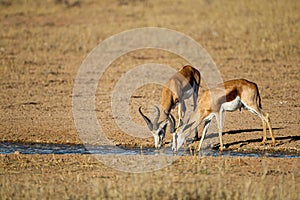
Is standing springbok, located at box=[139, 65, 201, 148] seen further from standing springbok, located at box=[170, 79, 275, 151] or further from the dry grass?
the dry grass

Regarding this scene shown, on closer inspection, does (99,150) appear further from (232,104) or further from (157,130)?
(232,104)

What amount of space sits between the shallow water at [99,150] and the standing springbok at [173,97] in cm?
37

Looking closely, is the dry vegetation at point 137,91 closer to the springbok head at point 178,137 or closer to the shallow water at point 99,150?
the shallow water at point 99,150

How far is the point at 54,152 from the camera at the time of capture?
11477 mm

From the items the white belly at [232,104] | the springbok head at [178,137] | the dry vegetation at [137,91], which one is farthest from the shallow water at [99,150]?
the white belly at [232,104]

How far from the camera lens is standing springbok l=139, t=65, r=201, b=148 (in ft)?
38.3

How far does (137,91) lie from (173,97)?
4293 millimetres

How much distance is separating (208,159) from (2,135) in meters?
4.43

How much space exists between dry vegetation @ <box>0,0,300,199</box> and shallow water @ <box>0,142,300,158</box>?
36 centimetres

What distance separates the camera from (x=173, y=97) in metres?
12.7

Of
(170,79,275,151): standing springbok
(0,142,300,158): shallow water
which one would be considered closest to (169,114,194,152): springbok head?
(170,79,275,151): standing springbok

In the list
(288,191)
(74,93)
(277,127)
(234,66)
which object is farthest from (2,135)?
(234,66)

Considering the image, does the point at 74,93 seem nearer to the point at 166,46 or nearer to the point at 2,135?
the point at 2,135

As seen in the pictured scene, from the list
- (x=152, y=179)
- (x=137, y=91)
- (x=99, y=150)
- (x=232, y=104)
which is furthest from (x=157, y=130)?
(x=137, y=91)
